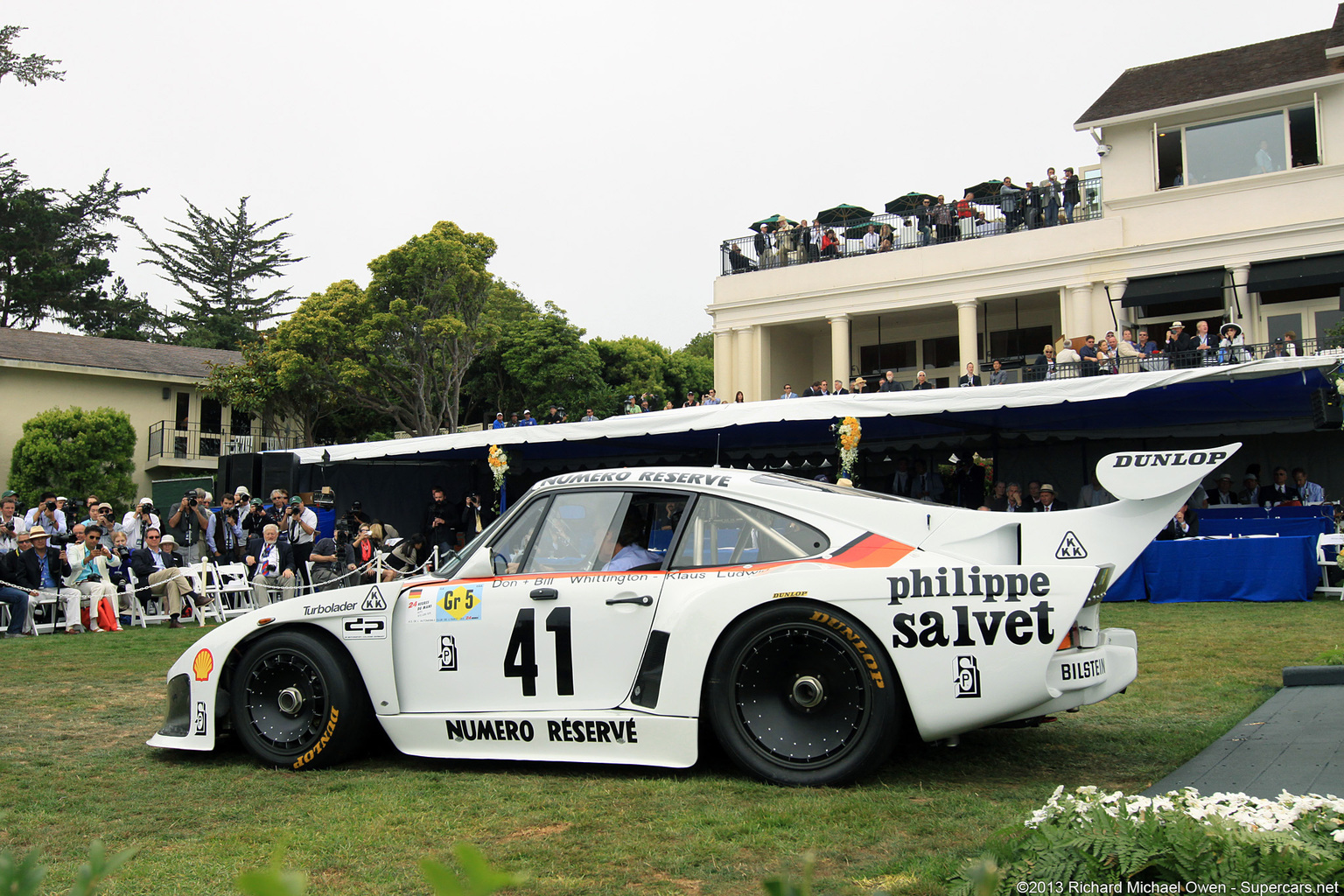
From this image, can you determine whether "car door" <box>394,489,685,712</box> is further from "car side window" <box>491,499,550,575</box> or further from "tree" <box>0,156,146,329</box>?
"tree" <box>0,156,146,329</box>

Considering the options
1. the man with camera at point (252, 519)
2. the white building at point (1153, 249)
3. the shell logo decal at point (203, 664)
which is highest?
the white building at point (1153, 249)

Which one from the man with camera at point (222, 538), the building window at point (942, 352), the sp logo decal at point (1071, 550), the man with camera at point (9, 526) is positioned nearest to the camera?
the sp logo decal at point (1071, 550)

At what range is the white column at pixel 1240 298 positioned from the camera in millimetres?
25469

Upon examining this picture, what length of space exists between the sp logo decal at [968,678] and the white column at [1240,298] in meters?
24.4

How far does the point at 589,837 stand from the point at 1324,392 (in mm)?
10379

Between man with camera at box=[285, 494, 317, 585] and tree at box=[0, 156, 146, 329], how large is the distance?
139 feet

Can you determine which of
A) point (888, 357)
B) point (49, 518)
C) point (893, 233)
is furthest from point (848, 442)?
point (888, 357)

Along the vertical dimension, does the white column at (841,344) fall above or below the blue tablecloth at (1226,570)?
above

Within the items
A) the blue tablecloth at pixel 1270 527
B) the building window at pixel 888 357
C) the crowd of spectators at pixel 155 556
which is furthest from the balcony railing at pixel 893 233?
the crowd of spectators at pixel 155 556

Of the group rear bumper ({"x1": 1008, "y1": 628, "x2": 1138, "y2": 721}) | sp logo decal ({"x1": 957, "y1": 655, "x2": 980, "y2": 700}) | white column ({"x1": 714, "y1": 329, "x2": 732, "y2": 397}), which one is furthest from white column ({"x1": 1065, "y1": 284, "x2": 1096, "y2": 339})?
sp logo decal ({"x1": 957, "y1": 655, "x2": 980, "y2": 700})

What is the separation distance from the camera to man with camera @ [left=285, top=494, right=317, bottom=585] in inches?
620

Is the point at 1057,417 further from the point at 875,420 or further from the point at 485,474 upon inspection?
the point at 485,474

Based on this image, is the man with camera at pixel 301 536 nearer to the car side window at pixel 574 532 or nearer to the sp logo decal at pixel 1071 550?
the car side window at pixel 574 532

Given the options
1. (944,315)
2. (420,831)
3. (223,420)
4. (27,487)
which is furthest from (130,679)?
(223,420)
